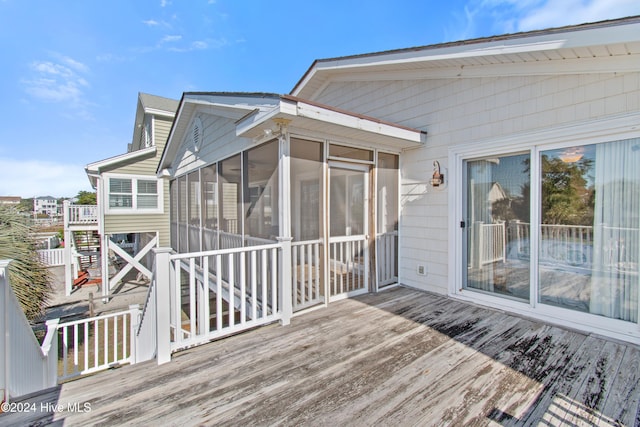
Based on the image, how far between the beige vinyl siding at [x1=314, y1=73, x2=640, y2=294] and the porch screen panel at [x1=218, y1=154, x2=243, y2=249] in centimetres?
275

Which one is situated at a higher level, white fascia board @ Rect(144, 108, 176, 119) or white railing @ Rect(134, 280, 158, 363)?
white fascia board @ Rect(144, 108, 176, 119)

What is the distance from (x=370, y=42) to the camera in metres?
9.21

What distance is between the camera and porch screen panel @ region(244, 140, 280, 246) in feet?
12.2

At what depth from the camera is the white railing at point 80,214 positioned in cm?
1042

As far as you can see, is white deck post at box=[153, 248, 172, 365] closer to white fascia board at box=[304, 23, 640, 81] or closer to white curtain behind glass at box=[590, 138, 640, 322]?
white fascia board at box=[304, 23, 640, 81]

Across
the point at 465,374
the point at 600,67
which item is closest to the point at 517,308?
the point at 465,374

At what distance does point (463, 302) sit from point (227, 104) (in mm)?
4664

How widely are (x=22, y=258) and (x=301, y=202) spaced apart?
12.7 feet

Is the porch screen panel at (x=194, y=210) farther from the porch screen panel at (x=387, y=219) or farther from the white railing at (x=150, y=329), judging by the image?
the porch screen panel at (x=387, y=219)

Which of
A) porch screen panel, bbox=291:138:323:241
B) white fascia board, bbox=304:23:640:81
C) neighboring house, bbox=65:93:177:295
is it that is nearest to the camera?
white fascia board, bbox=304:23:640:81

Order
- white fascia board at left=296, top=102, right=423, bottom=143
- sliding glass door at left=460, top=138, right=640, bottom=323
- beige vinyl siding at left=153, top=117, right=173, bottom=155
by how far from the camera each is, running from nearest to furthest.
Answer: sliding glass door at left=460, top=138, right=640, bottom=323, white fascia board at left=296, top=102, right=423, bottom=143, beige vinyl siding at left=153, top=117, right=173, bottom=155

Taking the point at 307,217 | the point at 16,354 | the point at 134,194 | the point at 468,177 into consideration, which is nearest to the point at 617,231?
the point at 468,177

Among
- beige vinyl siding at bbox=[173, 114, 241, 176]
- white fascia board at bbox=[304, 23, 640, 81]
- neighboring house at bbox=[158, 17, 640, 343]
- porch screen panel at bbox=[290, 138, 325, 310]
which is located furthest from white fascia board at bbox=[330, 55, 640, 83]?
beige vinyl siding at bbox=[173, 114, 241, 176]

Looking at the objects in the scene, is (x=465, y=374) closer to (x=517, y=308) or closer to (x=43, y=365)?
(x=517, y=308)
